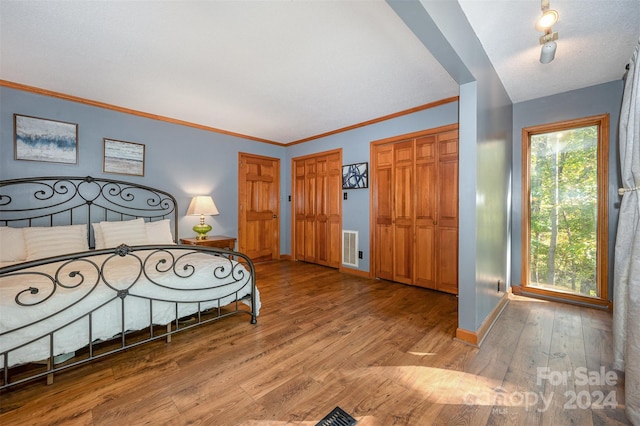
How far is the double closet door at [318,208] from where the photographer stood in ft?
15.0

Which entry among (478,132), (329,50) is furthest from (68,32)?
(478,132)

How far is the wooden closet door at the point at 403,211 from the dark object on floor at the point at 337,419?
2.53 meters

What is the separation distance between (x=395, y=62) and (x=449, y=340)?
248 centimetres

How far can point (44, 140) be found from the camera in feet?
9.86

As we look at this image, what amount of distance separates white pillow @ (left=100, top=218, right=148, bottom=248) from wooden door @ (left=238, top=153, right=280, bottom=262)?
1.77 m

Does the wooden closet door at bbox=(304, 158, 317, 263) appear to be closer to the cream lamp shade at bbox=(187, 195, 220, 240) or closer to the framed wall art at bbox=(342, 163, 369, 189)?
the framed wall art at bbox=(342, 163, 369, 189)

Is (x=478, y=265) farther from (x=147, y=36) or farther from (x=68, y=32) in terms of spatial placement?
(x=68, y=32)

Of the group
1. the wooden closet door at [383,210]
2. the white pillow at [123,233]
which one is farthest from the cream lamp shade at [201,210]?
the wooden closet door at [383,210]

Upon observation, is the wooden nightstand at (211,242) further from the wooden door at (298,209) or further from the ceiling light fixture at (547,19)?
the ceiling light fixture at (547,19)

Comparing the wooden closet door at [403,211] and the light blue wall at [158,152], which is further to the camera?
the wooden closet door at [403,211]

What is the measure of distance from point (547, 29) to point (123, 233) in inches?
171

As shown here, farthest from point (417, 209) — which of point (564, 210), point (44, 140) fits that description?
point (44, 140)

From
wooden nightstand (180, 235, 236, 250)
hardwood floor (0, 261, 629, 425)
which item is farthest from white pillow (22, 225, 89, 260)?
hardwood floor (0, 261, 629, 425)

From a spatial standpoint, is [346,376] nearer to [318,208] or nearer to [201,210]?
[201,210]
